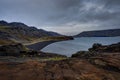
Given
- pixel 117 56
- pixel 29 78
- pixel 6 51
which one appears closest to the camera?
pixel 29 78

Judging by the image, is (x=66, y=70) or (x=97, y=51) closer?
(x=66, y=70)

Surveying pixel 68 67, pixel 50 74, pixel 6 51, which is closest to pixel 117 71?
pixel 68 67

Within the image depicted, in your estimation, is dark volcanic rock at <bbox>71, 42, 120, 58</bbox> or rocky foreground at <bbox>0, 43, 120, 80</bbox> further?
dark volcanic rock at <bbox>71, 42, 120, 58</bbox>

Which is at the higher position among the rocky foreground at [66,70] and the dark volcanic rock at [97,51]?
the dark volcanic rock at [97,51]

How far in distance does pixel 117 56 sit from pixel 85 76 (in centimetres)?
458

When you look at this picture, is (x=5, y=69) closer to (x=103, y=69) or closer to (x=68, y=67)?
(x=68, y=67)

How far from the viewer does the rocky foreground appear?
1345 cm

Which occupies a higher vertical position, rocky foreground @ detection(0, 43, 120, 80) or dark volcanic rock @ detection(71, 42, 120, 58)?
dark volcanic rock @ detection(71, 42, 120, 58)

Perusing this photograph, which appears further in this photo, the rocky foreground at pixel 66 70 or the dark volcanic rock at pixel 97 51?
the dark volcanic rock at pixel 97 51

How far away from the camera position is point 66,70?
14.3 meters

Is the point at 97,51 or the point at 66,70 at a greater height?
the point at 97,51

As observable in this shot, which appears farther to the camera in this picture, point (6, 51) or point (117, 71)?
point (6, 51)

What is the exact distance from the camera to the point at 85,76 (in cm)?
1355

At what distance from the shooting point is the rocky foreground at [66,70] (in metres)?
13.4
